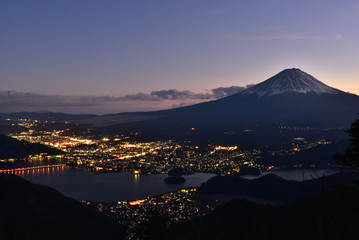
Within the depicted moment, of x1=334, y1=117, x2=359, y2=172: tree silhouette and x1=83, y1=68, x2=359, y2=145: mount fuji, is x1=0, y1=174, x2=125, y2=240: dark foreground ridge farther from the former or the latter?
x1=83, y1=68, x2=359, y2=145: mount fuji

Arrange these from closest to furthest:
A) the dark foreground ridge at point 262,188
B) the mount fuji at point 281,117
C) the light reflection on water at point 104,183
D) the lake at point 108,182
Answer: the dark foreground ridge at point 262,188 → the light reflection on water at point 104,183 → the lake at point 108,182 → the mount fuji at point 281,117

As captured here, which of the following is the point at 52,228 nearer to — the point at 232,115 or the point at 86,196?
the point at 86,196

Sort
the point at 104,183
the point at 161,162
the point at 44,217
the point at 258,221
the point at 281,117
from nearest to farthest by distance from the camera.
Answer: the point at 258,221 < the point at 44,217 < the point at 104,183 < the point at 161,162 < the point at 281,117

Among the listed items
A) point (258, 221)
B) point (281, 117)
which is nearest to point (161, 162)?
point (258, 221)

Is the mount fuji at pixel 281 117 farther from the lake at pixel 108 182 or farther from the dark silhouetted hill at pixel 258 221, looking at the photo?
the dark silhouetted hill at pixel 258 221

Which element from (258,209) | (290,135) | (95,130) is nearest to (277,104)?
(290,135)

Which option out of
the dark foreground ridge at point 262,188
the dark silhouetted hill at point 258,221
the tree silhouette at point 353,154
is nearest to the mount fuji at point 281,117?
the dark foreground ridge at point 262,188

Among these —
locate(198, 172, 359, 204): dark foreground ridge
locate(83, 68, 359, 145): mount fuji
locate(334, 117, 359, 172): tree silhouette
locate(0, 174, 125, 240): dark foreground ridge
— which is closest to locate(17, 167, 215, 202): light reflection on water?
locate(198, 172, 359, 204): dark foreground ridge

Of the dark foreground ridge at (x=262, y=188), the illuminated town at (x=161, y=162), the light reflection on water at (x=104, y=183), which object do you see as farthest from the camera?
the light reflection on water at (x=104, y=183)

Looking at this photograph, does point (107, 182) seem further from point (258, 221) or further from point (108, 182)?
point (258, 221)
